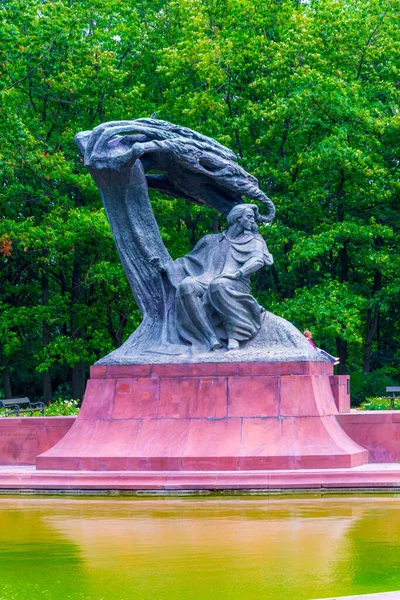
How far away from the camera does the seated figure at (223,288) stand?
15258 mm

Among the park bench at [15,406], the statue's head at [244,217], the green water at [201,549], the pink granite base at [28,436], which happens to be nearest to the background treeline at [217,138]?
the park bench at [15,406]

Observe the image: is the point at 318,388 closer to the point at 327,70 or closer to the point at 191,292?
the point at 191,292

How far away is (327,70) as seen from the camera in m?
31.1

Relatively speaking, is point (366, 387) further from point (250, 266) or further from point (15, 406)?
point (250, 266)

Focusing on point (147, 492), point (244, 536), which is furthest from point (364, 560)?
point (147, 492)

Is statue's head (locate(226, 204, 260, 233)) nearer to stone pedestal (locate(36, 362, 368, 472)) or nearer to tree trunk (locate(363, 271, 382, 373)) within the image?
stone pedestal (locate(36, 362, 368, 472))

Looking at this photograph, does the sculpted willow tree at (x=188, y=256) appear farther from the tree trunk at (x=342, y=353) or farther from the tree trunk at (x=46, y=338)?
the tree trunk at (x=46, y=338)

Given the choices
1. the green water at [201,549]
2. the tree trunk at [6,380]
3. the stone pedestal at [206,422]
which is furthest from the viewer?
the tree trunk at [6,380]

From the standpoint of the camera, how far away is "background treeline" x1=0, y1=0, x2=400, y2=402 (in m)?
29.1

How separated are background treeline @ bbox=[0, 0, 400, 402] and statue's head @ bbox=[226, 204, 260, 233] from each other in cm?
1153

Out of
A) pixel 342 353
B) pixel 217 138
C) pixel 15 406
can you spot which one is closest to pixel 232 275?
pixel 15 406

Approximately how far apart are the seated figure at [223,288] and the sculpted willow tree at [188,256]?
0.6 inches

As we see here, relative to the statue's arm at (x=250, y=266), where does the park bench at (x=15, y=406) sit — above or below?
below

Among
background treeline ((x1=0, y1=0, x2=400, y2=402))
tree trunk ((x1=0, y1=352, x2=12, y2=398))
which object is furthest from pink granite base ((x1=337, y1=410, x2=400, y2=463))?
tree trunk ((x1=0, y1=352, x2=12, y2=398))
